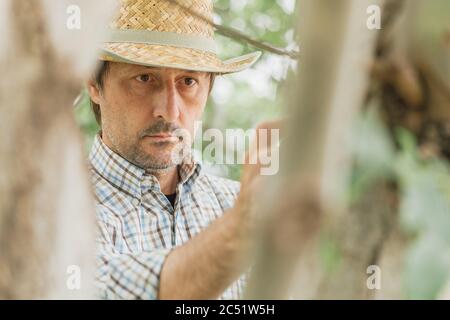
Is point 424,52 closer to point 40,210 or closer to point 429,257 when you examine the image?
point 429,257

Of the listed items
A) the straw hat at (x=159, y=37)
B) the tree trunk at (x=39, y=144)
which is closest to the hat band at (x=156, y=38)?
the straw hat at (x=159, y=37)

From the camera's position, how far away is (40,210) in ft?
1.82

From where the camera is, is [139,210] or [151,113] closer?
[139,210]

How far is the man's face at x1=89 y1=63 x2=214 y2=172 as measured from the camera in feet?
6.09

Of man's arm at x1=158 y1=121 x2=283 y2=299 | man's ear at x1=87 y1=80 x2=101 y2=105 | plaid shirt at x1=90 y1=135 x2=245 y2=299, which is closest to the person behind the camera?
Result: man's arm at x1=158 y1=121 x2=283 y2=299

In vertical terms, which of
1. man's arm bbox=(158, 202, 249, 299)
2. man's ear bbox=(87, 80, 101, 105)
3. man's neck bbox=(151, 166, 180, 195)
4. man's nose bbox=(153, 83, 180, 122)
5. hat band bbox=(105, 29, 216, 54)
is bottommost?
man's arm bbox=(158, 202, 249, 299)

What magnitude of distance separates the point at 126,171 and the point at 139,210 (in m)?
0.13

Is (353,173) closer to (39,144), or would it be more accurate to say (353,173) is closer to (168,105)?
(39,144)

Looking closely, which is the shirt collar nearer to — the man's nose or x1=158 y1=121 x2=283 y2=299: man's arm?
the man's nose

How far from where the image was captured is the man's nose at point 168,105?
185cm

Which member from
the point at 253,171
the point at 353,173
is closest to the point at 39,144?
the point at 353,173

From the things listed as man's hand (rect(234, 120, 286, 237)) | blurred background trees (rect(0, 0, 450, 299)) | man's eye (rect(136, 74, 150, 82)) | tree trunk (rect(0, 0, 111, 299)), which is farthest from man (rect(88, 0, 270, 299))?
tree trunk (rect(0, 0, 111, 299))

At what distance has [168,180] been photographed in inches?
73.7
